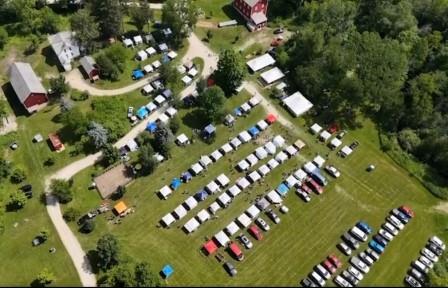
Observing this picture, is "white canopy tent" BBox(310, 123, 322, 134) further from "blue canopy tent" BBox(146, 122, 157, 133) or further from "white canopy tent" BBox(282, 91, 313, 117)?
"blue canopy tent" BBox(146, 122, 157, 133)

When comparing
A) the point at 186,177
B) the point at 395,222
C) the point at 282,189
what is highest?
the point at 186,177

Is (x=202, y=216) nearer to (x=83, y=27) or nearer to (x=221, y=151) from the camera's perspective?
(x=221, y=151)

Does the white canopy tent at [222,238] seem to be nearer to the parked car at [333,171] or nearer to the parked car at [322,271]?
the parked car at [322,271]

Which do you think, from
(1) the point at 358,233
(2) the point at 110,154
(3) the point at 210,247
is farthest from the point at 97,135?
(1) the point at 358,233

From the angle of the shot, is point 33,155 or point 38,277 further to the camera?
point 33,155

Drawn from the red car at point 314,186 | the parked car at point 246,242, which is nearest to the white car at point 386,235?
the red car at point 314,186

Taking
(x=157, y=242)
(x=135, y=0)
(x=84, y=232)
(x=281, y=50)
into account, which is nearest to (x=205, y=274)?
(x=157, y=242)

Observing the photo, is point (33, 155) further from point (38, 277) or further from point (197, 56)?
point (197, 56)
